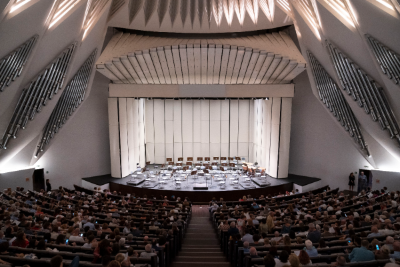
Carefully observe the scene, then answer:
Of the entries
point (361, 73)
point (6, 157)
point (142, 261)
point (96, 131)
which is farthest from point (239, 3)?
point (142, 261)

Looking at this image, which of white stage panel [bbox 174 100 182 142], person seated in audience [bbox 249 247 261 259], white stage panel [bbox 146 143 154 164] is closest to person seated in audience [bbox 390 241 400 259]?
person seated in audience [bbox 249 247 261 259]

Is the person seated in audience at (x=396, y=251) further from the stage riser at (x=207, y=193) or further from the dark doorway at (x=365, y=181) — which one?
the dark doorway at (x=365, y=181)

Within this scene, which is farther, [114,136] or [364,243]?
[114,136]

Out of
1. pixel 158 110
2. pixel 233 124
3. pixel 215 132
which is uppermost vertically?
pixel 158 110

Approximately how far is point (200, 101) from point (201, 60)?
19.2 feet

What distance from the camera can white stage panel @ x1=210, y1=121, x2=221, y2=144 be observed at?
21625 mm

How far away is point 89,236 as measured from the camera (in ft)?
18.3

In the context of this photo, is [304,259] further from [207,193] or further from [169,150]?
[169,150]

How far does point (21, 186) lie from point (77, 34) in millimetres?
7346

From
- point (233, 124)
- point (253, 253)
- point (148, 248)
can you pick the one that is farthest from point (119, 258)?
point (233, 124)

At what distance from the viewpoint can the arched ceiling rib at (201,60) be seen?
14914 millimetres

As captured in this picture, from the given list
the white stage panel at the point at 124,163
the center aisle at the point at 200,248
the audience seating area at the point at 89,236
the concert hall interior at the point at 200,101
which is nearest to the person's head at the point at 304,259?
the center aisle at the point at 200,248

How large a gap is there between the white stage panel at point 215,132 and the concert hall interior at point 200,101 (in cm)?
8

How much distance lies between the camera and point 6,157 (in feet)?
38.9
